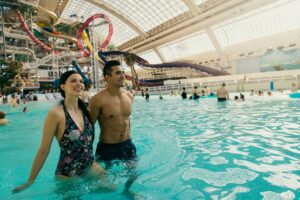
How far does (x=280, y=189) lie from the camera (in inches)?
105

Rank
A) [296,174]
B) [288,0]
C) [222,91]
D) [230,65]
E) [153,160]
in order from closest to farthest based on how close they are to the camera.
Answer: [296,174] < [153,160] < [222,91] < [288,0] < [230,65]

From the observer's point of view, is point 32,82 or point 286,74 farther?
point 32,82

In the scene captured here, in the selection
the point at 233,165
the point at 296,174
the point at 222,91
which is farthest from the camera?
the point at 222,91

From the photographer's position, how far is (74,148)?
8.18ft

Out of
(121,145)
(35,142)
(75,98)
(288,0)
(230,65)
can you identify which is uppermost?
(288,0)

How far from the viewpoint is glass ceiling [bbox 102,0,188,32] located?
124ft

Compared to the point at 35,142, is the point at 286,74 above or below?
above

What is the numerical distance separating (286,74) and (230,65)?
Result: 18.0m

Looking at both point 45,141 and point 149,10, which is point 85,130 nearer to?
point 45,141

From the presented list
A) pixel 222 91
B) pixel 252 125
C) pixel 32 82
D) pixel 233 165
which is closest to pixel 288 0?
pixel 222 91

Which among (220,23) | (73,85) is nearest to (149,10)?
(220,23)

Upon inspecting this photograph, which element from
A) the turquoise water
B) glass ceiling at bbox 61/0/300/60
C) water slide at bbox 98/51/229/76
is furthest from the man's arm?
water slide at bbox 98/51/229/76

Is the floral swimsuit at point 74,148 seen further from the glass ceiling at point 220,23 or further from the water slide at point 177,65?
the water slide at point 177,65

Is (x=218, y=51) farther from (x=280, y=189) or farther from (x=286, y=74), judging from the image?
(x=280, y=189)
